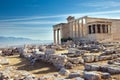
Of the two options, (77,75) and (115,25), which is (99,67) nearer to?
(77,75)

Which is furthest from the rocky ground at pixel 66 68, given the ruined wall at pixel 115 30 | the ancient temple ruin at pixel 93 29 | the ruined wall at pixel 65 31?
the ruined wall at pixel 65 31

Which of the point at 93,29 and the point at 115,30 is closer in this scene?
the point at 93,29

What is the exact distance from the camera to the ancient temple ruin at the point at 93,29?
46.2 metres

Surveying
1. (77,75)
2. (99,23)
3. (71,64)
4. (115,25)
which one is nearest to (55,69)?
(71,64)

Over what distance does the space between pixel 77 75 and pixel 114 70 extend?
176cm

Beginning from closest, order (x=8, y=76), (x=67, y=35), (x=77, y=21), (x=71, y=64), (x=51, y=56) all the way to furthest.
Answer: (x=8, y=76) → (x=71, y=64) → (x=51, y=56) → (x=77, y=21) → (x=67, y=35)

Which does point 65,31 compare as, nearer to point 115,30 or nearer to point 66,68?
point 115,30

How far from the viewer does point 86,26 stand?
4778cm

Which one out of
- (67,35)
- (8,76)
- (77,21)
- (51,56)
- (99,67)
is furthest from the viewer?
(67,35)

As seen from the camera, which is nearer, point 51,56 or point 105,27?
point 51,56

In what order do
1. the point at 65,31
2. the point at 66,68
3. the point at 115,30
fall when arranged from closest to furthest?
the point at 66,68 < the point at 115,30 < the point at 65,31

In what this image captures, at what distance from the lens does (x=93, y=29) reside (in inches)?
1841

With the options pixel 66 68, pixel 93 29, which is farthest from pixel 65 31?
pixel 66 68

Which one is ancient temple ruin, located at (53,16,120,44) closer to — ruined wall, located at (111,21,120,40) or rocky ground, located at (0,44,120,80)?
ruined wall, located at (111,21,120,40)
